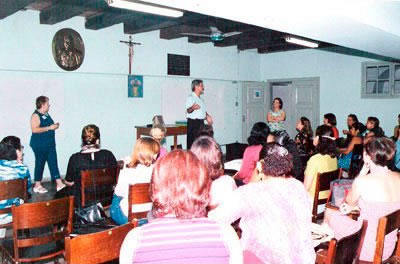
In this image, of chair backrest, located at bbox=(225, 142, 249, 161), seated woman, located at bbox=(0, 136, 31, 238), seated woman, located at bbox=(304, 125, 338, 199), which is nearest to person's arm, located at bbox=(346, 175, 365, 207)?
seated woman, located at bbox=(304, 125, 338, 199)

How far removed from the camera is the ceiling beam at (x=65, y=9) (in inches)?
245

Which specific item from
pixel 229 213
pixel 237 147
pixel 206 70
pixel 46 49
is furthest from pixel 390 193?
pixel 206 70

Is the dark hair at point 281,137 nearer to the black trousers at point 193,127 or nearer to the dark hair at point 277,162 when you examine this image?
the dark hair at point 277,162

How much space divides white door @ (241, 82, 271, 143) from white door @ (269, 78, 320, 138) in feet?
1.70

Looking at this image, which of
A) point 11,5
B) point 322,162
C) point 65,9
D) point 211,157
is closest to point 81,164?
point 211,157

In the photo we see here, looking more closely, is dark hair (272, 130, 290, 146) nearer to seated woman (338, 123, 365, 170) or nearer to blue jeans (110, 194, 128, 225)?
blue jeans (110, 194, 128, 225)

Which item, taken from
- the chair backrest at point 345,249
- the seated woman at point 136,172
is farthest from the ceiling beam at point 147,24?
the chair backrest at point 345,249

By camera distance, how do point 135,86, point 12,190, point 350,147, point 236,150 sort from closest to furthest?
1. point 12,190
2. point 350,147
3. point 236,150
4. point 135,86

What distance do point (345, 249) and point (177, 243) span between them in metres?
0.89

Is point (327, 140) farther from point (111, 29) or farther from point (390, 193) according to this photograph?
point (111, 29)

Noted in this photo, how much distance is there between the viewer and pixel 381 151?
2.55 metres

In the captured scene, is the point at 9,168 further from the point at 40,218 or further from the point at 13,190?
the point at 40,218

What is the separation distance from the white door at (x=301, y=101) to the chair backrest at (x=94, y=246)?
9.07 m

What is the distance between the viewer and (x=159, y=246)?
4.46ft
